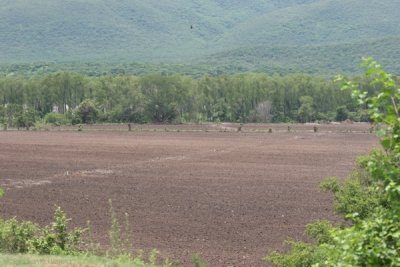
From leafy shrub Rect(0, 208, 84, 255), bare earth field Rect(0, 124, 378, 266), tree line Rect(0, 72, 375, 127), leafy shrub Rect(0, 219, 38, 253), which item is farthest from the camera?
tree line Rect(0, 72, 375, 127)

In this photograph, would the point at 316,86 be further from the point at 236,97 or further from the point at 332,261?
the point at 332,261

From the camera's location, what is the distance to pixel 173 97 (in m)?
116

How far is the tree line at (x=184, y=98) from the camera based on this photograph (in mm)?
114875

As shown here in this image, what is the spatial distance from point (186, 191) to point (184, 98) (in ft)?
A: 286

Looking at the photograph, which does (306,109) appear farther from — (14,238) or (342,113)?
(14,238)

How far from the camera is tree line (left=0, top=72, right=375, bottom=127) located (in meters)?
Answer: 115

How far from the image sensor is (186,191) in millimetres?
31281

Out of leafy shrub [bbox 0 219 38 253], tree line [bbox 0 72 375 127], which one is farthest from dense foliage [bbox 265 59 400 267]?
tree line [bbox 0 72 375 127]

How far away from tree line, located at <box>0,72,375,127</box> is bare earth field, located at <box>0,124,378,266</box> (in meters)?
55.2

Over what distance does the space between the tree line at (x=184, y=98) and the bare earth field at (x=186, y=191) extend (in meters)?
55.2

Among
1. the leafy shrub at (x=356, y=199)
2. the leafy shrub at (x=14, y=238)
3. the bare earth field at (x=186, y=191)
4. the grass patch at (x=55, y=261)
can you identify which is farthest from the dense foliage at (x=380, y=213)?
the bare earth field at (x=186, y=191)

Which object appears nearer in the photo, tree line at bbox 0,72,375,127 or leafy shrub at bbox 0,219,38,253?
leafy shrub at bbox 0,219,38,253

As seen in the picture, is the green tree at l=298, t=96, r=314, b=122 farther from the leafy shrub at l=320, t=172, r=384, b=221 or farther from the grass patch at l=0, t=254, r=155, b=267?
the grass patch at l=0, t=254, r=155, b=267

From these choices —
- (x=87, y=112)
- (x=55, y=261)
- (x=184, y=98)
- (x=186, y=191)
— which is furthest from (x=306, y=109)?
(x=55, y=261)
